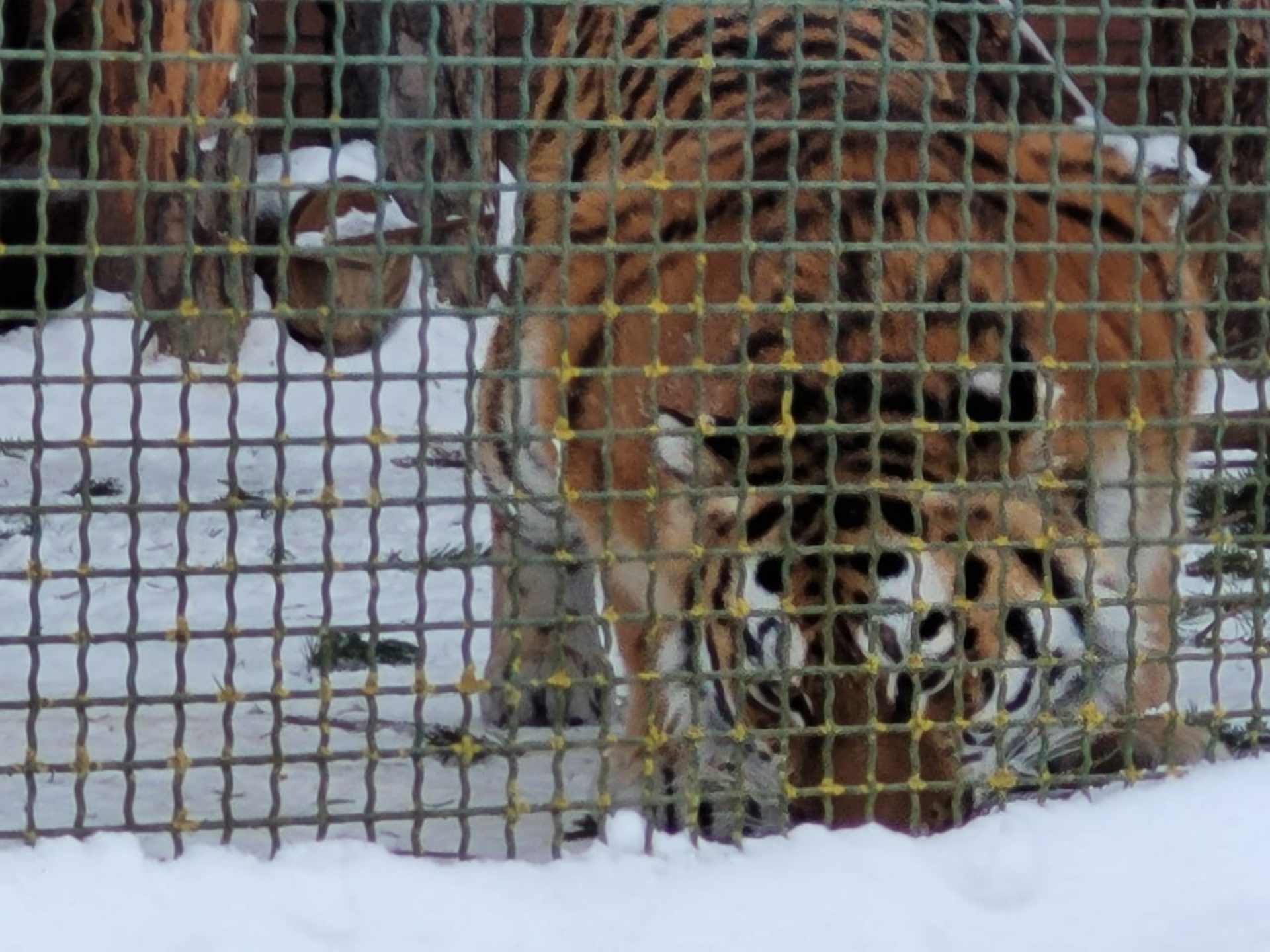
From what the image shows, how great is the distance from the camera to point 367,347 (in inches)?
199

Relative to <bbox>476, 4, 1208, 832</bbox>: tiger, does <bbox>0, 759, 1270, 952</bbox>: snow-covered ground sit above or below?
below

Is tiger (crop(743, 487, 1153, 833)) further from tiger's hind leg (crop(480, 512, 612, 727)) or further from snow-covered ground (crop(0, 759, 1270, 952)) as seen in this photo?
tiger's hind leg (crop(480, 512, 612, 727))

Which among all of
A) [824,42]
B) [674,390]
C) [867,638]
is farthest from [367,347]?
[867,638]

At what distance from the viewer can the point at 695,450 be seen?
1828 millimetres

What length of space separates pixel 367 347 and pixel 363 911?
347 cm

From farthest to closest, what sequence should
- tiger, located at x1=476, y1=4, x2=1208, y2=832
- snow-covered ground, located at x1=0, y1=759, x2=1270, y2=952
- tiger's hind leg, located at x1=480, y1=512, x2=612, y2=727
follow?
tiger's hind leg, located at x1=480, y1=512, x2=612, y2=727 → tiger, located at x1=476, y1=4, x2=1208, y2=832 → snow-covered ground, located at x1=0, y1=759, x2=1270, y2=952

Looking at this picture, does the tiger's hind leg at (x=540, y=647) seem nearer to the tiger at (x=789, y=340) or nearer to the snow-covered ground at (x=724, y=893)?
the tiger at (x=789, y=340)

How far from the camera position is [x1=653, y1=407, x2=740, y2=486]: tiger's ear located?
6.03 feet

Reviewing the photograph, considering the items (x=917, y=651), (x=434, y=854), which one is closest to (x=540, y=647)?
(x=434, y=854)

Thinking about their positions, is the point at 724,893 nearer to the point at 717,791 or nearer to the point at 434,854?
the point at 717,791

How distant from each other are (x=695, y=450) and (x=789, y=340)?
14 cm

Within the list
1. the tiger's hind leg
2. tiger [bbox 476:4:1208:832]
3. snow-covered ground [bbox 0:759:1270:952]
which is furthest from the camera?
the tiger's hind leg

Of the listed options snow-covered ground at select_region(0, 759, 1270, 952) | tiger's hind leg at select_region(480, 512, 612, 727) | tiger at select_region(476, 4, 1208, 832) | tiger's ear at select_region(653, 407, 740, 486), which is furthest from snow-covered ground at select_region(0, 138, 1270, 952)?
tiger's hind leg at select_region(480, 512, 612, 727)

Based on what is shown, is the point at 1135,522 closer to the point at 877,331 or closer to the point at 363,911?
the point at 877,331
